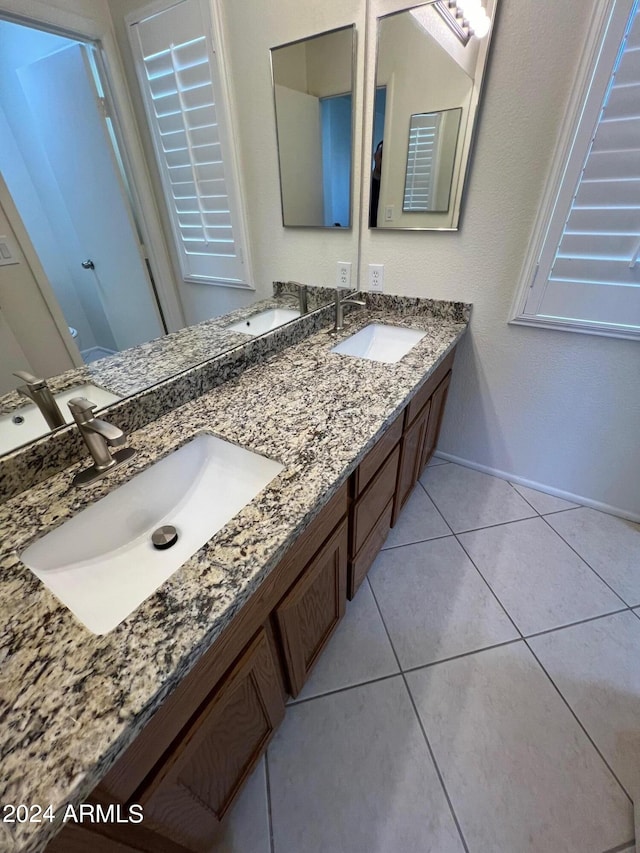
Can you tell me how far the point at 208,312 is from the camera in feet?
3.58

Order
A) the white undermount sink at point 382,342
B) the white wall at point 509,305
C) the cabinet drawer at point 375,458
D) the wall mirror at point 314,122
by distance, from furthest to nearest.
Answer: the white undermount sink at point 382,342 < the wall mirror at point 314,122 < the white wall at point 509,305 < the cabinet drawer at point 375,458

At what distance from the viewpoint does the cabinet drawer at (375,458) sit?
0.97 m

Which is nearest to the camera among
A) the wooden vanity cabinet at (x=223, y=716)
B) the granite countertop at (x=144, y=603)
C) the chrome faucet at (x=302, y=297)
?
the granite countertop at (x=144, y=603)

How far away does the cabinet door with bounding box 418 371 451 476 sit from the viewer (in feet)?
5.27

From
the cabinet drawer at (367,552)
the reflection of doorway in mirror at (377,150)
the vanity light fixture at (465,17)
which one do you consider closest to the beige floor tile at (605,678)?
the cabinet drawer at (367,552)

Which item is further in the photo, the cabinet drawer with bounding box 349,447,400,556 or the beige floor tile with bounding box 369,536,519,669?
the beige floor tile with bounding box 369,536,519,669

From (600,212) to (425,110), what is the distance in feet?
2.47

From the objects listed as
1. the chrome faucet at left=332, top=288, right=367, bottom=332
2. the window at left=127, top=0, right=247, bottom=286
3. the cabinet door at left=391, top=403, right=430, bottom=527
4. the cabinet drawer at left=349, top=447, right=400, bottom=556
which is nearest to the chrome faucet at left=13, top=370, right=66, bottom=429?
the window at left=127, top=0, right=247, bottom=286

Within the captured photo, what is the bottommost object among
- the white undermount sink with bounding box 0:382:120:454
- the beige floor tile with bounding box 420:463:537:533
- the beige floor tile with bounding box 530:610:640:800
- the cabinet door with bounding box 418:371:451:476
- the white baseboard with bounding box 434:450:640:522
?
the beige floor tile with bounding box 530:610:640:800

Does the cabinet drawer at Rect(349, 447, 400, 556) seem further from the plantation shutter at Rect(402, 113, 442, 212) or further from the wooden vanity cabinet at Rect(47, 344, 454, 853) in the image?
the plantation shutter at Rect(402, 113, 442, 212)

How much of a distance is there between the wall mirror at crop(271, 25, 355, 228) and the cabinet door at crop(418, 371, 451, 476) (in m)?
0.91

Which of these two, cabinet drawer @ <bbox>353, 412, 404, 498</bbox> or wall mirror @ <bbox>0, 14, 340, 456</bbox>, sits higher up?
wall mirror @ <bbox>0, 14, 340, 456</bbox>

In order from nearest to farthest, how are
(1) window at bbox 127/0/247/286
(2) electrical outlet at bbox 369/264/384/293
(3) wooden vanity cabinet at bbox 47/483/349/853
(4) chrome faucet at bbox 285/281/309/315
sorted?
(3) wooden vanity cabinet at bbox 47/483/349/853
(1) window at bbox 127/0/247/286
(4) chrome faucet at bbox 285/281/309/315
(2) electrical outlet at bbox 369/264/384/293

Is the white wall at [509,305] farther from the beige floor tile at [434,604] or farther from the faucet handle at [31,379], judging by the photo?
the faucet handle at [31,379]
